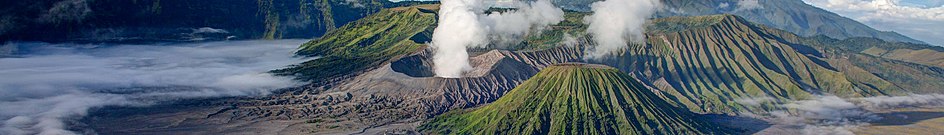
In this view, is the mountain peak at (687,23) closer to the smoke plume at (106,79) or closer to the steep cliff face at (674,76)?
the steep cliff face at (674,76)

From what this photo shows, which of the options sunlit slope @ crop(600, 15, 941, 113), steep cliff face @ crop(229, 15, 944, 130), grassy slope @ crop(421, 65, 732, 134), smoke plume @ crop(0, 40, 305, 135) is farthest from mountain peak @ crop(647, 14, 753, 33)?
smoke plume @ crop(0, 40, 305, 135)

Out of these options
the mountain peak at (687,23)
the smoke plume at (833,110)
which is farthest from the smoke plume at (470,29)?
the smoke plume at (833,110)

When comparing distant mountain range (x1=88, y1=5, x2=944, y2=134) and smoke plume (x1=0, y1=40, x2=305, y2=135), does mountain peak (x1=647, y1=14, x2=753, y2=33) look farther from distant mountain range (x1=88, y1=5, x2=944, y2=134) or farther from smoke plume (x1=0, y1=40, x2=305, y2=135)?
smoke plume (x1=0, y1=40, x2=305, y2=135)

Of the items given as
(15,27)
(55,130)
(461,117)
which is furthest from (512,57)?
(15,27)

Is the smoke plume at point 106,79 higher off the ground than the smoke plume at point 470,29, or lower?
lower

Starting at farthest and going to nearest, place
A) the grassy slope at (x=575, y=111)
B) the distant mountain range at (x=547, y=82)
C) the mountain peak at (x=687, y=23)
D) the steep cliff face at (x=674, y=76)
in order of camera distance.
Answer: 1. the mountain peak at (x=687, y=23)
2. the steep cliff face at (x=674, y=76)
3. the distant mountain range at (x=547, y=82)
4. the grassy slope at (x=575, y=111)

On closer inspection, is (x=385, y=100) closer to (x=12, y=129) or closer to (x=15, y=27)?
(x=12, y=129)

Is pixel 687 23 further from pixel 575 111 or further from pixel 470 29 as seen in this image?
pixel 575 111

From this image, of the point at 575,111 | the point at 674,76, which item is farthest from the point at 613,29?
the point at 575,111
